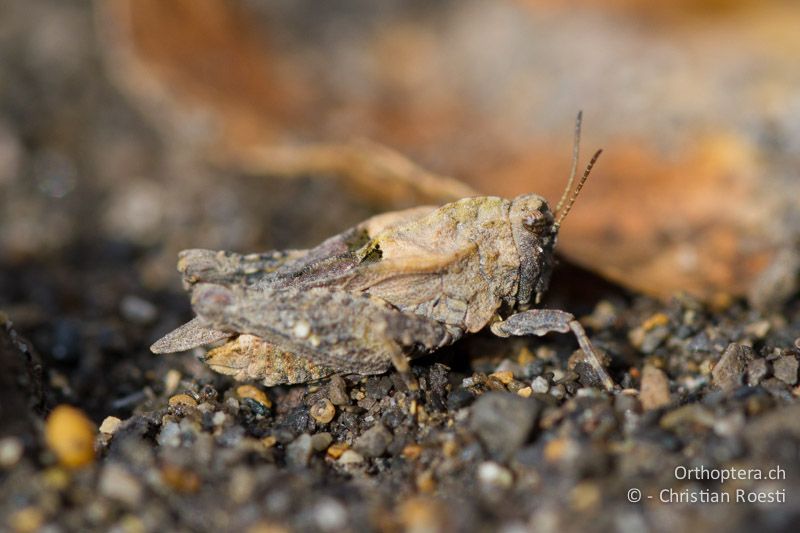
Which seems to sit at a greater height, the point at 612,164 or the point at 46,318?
the point at 612,164

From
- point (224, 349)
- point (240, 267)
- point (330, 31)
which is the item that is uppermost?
point (330, 31)

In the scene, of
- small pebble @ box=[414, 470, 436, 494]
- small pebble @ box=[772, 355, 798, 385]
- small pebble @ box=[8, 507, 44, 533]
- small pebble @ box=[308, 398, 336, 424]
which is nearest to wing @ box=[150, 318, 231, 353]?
small pebble @ box=[308, 398, 336, 424]

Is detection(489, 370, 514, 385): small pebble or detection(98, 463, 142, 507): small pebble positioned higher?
detection(489, 370, 514, 385): small pebble

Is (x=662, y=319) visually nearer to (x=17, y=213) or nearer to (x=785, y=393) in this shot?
(x=785, y=393)

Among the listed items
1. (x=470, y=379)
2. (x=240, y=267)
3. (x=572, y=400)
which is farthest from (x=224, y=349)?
(x=572, y=400)

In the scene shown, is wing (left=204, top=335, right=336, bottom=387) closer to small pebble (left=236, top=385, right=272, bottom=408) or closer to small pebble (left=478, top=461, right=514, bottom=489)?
small pebble (left=236, top=385, right=272, bottom=408)

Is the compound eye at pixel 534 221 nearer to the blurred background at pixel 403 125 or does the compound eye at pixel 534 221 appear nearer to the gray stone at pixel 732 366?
the blurred background at pixel 403 125

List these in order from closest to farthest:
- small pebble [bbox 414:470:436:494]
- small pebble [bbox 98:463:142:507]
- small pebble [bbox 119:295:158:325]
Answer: small pebble [bbox 98:463:142:507]
small pebble [bbox 414:470:436:494]
small pebble [bbox 119:295:158:325]
